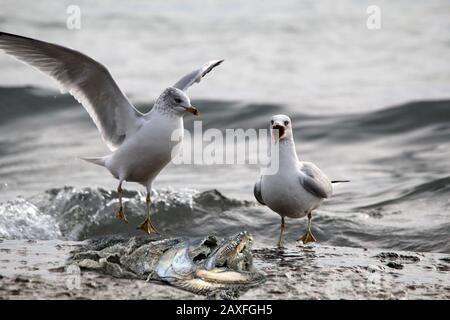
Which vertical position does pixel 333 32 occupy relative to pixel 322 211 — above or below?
above

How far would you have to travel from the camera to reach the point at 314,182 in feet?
22.2

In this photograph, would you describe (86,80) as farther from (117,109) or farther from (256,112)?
(256,112)

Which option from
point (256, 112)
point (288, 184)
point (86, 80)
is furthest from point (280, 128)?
point (256, 112)

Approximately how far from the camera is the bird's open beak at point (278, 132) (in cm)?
672

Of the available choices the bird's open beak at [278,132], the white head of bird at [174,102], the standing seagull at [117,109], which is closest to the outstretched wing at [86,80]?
the standing seagull at [117,109]

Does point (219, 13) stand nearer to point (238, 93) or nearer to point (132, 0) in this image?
point (132, 0)

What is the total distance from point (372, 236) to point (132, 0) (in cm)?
1504

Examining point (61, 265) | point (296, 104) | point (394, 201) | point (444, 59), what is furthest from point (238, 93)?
point (61, 265)

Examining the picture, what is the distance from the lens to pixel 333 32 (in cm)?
1852

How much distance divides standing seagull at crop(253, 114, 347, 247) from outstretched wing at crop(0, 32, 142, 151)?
4.04 ft

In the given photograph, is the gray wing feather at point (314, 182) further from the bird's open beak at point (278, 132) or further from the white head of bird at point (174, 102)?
the white head of bird at point (174, 102)

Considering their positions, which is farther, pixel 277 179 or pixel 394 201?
pixel 394 201

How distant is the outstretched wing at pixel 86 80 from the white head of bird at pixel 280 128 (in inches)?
46.2
